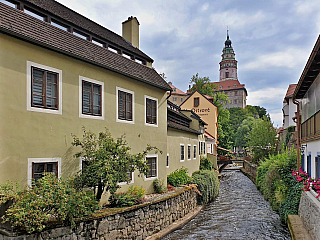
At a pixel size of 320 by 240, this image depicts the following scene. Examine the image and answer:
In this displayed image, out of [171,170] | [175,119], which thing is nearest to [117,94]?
[171,170]

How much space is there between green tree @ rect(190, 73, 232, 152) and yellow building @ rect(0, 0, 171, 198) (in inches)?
1429

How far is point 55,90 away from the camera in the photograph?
9.10m

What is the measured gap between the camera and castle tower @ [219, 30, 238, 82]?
119625mm

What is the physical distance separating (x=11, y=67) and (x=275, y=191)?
48.8 feet

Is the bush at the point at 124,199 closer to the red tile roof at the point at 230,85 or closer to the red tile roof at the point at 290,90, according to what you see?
the red tile roof at the point at 290,90

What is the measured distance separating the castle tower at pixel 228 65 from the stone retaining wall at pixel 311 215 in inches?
4476

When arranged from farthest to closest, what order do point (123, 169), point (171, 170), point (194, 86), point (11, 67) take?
point (194, 86), point (171, 170), point (123, 169), point (11, 67)

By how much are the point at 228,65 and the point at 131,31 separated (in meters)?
110

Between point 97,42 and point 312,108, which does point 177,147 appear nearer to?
point 312,108

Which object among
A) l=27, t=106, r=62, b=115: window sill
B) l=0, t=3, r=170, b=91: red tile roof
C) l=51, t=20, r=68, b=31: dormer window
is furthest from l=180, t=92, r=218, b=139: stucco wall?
l=27, t=106, r=62, b=115: window sill

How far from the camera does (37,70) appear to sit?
28.1 feet

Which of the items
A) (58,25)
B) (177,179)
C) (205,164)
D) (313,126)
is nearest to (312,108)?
(313,126)

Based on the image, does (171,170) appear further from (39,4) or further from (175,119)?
(39,4)

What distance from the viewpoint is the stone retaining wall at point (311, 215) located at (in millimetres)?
8230
